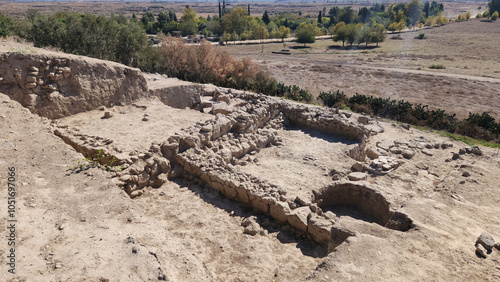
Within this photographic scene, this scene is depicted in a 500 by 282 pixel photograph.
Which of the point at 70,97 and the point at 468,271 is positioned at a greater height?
the point at 70,97

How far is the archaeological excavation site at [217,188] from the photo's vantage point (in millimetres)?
4402

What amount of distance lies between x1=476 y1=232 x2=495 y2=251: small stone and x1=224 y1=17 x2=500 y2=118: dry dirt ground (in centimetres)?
1710

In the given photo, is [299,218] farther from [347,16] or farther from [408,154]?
[347,16]

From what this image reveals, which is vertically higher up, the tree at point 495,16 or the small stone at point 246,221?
the tree at point 495,16

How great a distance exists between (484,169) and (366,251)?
6.35 metres

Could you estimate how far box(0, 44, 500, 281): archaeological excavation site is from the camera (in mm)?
4402

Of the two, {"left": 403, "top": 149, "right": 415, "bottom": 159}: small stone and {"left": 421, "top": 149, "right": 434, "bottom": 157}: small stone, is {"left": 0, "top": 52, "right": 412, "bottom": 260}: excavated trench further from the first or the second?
{"left": 421, "top": 149, "right": 434, "bottom": 157}: small stone

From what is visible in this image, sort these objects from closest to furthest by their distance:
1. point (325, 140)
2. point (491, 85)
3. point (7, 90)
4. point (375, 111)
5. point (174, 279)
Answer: point (174, 279) → point (7, 90) → point (325, 140) → point (375, 111) → point (491, 85)

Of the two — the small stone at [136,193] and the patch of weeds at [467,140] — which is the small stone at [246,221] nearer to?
the small stone at [136,193]

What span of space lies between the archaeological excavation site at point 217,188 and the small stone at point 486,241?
0.21ft

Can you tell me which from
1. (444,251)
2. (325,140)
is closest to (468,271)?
(444,251)

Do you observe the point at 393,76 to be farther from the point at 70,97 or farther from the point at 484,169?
the point at 70,97

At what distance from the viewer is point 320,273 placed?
4270 mm

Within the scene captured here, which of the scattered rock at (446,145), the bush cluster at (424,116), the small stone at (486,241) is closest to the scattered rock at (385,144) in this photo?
the scattered rock at (446,145)
